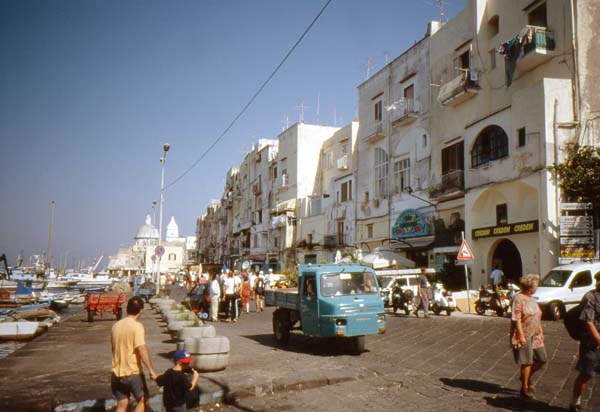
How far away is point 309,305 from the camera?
1219 cm

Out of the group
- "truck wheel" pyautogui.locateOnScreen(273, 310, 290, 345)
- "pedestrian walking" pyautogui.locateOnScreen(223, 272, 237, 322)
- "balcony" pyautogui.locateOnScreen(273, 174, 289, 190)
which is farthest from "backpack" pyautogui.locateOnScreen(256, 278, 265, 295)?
"balcony" pyautogui.locateOnScreen(273, 174, 289, 190)

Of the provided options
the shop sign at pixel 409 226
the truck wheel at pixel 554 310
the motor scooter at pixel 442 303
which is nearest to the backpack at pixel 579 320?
the truck wheel at pixel 554 310

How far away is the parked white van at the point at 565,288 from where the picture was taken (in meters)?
17.4

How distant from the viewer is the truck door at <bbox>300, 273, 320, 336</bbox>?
11.9 metres

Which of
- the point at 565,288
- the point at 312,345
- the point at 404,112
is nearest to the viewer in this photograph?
the point at 312,345

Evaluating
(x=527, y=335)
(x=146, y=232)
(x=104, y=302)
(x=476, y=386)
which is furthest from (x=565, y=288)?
(x=146, y=232)

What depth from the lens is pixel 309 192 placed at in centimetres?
5241

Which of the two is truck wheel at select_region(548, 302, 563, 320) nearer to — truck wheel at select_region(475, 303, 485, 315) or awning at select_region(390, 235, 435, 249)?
truck wheel at select_region(475, 303, 485, 315)

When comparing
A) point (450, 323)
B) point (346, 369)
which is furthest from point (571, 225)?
point (346, 369)

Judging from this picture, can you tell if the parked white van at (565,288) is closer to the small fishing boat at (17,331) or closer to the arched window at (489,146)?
the arched window at (489,146)

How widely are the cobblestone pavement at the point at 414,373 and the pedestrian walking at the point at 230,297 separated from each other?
5.29 m

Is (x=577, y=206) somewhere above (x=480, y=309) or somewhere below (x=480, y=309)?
above

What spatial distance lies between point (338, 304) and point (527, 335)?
16.6 ft

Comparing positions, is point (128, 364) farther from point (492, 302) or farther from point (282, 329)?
point (492, 302)
